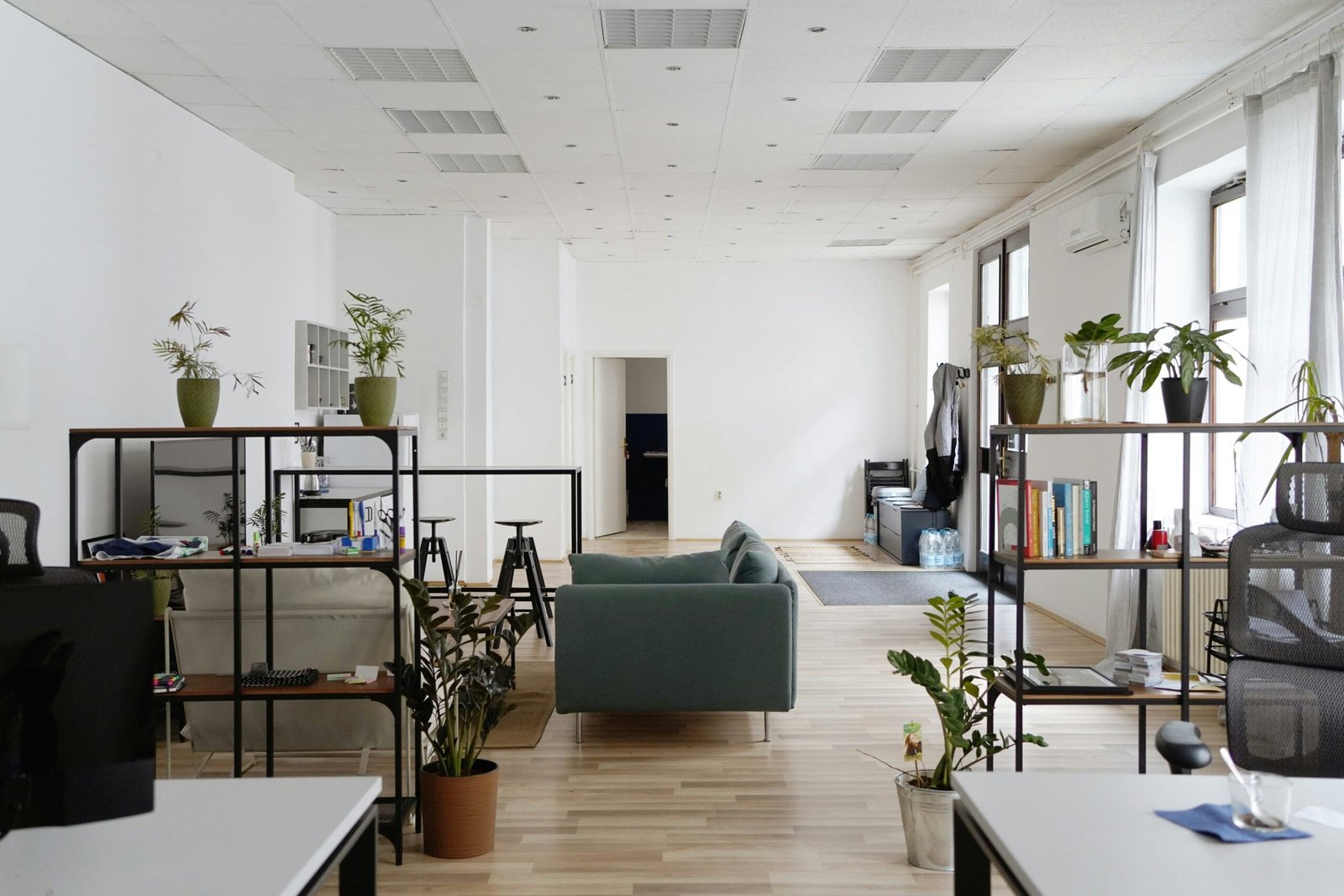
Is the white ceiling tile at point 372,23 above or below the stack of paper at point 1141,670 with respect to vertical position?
above

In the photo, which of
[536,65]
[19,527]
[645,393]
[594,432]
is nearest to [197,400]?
[19,527]

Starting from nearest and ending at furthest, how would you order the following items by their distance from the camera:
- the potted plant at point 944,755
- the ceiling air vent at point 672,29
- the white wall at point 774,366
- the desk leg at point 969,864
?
the desk leg at point 969,864
the potted plant at point 944,755
the ceiling air vent at point 672,29
the white wall at point 774,366

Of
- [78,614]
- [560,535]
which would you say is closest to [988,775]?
[78,614]

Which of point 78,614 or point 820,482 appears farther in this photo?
point 820,482

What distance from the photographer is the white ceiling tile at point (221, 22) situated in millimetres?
4230

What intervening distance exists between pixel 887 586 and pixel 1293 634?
6201 mm

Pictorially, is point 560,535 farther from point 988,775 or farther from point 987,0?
point 988,775

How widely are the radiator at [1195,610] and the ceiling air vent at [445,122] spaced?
14.7 ft

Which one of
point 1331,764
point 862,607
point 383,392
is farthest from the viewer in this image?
point 862,607

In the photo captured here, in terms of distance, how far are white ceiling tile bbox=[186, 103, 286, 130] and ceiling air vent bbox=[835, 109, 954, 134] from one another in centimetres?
330

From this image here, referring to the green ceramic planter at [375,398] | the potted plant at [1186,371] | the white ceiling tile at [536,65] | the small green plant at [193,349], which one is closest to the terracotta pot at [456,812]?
the green ceramic planter at [375,398]

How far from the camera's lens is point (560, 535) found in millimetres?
10328

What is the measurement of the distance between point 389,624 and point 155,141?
3.23 meters

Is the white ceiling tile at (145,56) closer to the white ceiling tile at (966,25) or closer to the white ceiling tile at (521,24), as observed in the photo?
the white ceiling tile at (521,24)
